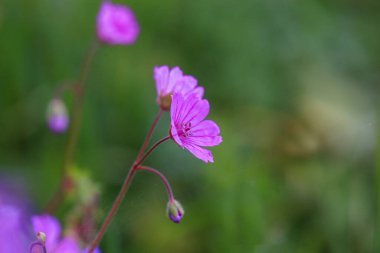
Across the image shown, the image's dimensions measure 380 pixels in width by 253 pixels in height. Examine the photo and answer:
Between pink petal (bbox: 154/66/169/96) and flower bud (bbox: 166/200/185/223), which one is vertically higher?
pink petal (bbox: 154/66/169/96)

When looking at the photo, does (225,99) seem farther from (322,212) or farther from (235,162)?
(322,212)

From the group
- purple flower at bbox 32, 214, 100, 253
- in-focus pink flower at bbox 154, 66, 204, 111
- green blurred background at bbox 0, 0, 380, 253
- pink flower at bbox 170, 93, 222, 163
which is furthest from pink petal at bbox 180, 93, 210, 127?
green blurred background at bbox 0, 0, 380, 253

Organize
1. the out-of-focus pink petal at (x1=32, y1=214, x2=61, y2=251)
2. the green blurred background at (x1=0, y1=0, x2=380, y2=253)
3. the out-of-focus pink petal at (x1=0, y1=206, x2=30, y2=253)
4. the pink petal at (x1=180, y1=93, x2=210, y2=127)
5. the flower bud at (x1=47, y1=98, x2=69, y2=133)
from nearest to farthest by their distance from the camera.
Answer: the out-of-focus pink petal at (x1=0, y1=206, x2=30, y2=253) < the pink petal at (x1=180, y1=93, x2=210, y2=127) < the out-of-focus pink petal at (x1=32, y1=214, x2=61, y2=251) < the flower bud at (x1=47, y1=98, x2=69, y2=133) < the green blurred background at (x1=0, y1=0, x2=380, y2=253)

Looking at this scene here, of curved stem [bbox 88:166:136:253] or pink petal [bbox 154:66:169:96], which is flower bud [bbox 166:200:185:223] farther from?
pink petal [bbox 154:66:169:96]

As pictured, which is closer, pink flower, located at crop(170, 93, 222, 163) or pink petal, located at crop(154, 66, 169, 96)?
pink flower, located at crop(170, 93, 222, 163)

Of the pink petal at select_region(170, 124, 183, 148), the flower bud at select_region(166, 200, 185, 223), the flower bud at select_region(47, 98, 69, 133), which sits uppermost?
the pink petal at select_region(170, 124, 183, 148)

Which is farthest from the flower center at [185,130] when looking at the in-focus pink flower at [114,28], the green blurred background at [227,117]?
the in-focus pink flower at [114,28]

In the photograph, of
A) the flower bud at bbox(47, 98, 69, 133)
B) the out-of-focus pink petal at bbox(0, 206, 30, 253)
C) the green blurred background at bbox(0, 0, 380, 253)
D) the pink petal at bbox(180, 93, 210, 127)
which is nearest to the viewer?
the out-of-focus pink petal at bbox(0, 206, 30, 253)
